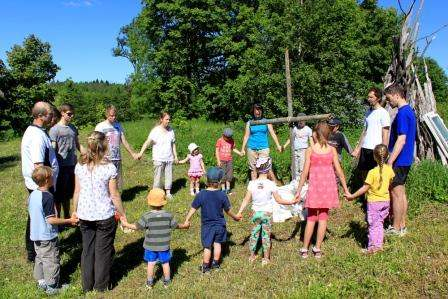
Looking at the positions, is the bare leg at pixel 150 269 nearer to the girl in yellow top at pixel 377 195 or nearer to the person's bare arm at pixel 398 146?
Result: the girl in yellow top at pixel 377 195

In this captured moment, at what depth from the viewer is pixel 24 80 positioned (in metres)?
35.9

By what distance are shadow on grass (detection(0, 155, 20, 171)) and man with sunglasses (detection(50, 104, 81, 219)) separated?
36.1 feet

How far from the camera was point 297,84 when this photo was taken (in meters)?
20.9

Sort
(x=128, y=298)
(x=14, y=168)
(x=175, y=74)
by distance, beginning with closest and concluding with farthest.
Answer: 1. (x=128, y=298)
2. (x=14, y=168)
3. (x=175, y=74)

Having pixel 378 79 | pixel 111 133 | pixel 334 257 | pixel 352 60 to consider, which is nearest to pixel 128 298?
pixel 334 257

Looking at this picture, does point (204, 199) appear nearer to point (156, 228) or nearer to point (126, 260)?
point (156, 228)

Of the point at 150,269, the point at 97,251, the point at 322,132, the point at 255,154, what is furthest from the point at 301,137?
the point at 97,251

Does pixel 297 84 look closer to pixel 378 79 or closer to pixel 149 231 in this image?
pixel 149 231

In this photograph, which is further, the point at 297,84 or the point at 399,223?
the point at 297,84

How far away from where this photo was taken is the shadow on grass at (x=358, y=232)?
21.1 ft

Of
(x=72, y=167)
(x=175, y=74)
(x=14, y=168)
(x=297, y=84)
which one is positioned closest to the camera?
(x=72, y=167)

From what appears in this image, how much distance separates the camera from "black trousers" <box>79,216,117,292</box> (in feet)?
17.4

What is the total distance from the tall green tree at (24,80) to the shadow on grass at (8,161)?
1727cm

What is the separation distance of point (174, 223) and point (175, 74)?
3248 centimetres
